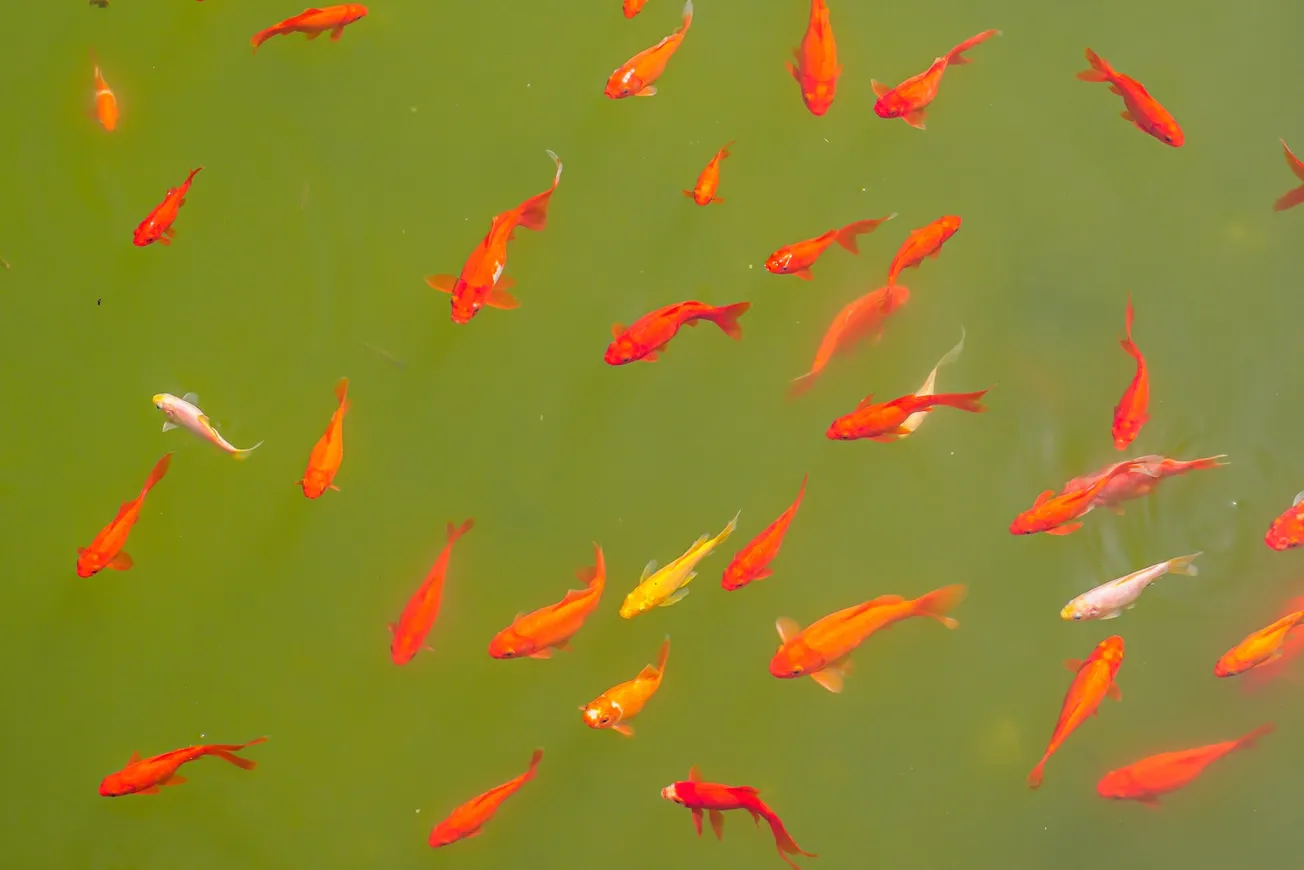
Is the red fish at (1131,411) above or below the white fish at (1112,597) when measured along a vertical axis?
above

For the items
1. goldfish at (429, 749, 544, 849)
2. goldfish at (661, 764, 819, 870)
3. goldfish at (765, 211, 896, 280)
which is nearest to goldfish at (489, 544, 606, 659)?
goldfish at (429, 749, 544, 849)

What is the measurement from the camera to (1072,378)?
307cm

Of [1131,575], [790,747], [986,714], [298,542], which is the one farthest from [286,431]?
[1131,575]

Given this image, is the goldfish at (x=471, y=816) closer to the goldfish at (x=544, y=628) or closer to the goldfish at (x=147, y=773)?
the goldfish at (x=544, y=628)

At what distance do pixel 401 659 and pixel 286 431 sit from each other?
2.46ft

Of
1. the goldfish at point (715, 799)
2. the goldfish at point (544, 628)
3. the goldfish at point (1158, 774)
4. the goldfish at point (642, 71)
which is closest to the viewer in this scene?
the goldfish at point (715, 799)

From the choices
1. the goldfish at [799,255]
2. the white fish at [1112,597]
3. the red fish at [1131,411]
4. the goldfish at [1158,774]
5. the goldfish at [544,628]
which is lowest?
the goldfish at [1158,774]

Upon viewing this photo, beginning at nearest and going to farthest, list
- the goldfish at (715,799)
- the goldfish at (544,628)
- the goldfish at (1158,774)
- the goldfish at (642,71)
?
the goldfish at (715,799)
the goldfish at (544,628)
the goldfish at (642,71)
the goldfish at (1158,774)

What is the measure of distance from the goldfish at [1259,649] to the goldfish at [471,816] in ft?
6.35

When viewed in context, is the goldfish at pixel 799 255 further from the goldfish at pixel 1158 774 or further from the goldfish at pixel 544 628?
the goldfish at pixel 1158 774

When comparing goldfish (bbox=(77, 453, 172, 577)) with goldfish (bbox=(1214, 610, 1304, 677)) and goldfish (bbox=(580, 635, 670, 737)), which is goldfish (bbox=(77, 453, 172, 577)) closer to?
goldfish (bbox=(580, 635, 670, 737))

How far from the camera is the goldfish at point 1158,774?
290 centimetres

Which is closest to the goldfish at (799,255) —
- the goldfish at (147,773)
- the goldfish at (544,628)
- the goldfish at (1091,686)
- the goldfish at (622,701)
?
the goldfish at (544,628)

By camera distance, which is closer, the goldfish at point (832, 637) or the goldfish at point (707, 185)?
the goldfish at point (832, 637)
